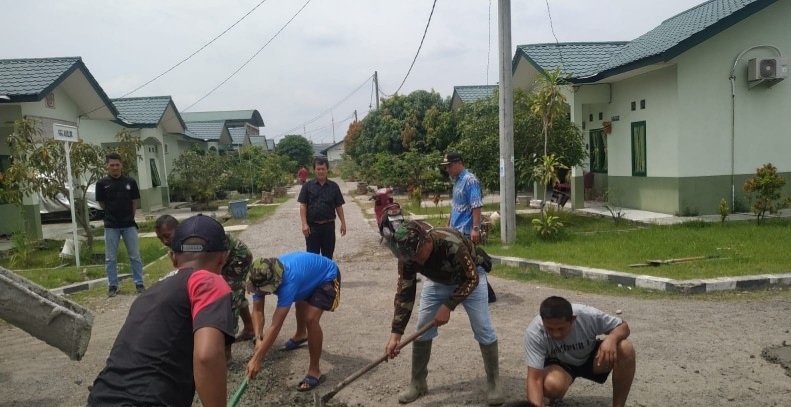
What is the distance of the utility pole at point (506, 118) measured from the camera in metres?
9.14

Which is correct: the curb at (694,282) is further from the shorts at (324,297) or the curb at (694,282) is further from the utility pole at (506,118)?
the shorts at (324,297)

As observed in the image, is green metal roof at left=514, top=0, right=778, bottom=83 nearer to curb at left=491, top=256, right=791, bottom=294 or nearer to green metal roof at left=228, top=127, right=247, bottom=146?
curb at left=491, top=256, right=791, bottom=294

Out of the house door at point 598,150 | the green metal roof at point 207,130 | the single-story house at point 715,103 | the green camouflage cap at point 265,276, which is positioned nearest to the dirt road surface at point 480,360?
the green camouflage cap at point 265,276

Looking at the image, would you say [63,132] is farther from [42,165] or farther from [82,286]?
[82,286]

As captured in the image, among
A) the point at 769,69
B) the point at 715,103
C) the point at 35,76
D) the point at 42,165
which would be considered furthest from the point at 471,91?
the point at 42,165

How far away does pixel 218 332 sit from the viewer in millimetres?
1836

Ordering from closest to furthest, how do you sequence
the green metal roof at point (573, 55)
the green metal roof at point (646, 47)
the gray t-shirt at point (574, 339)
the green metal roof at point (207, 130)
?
the gray t-shirt at point (574, 339) < the green metal roof at point (646, 47) < the green metal roof at point (573, 55) < the green metal roof at point (207, 130)

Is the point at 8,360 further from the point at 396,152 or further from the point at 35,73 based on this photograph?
the point at 396,152

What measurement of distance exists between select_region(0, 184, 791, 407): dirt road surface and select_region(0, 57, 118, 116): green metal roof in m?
6.52

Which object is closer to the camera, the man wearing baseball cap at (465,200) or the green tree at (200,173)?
the man wearing baseball cap at (465,200)

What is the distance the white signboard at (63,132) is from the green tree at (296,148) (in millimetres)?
45216

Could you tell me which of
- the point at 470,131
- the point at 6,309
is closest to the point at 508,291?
the point at 6,309

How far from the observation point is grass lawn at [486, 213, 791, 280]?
7082mm

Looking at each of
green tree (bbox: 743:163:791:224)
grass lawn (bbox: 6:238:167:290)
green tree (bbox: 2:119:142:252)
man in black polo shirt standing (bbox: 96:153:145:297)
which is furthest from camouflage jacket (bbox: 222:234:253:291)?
green tree (bbox: 743:163:791:224)
